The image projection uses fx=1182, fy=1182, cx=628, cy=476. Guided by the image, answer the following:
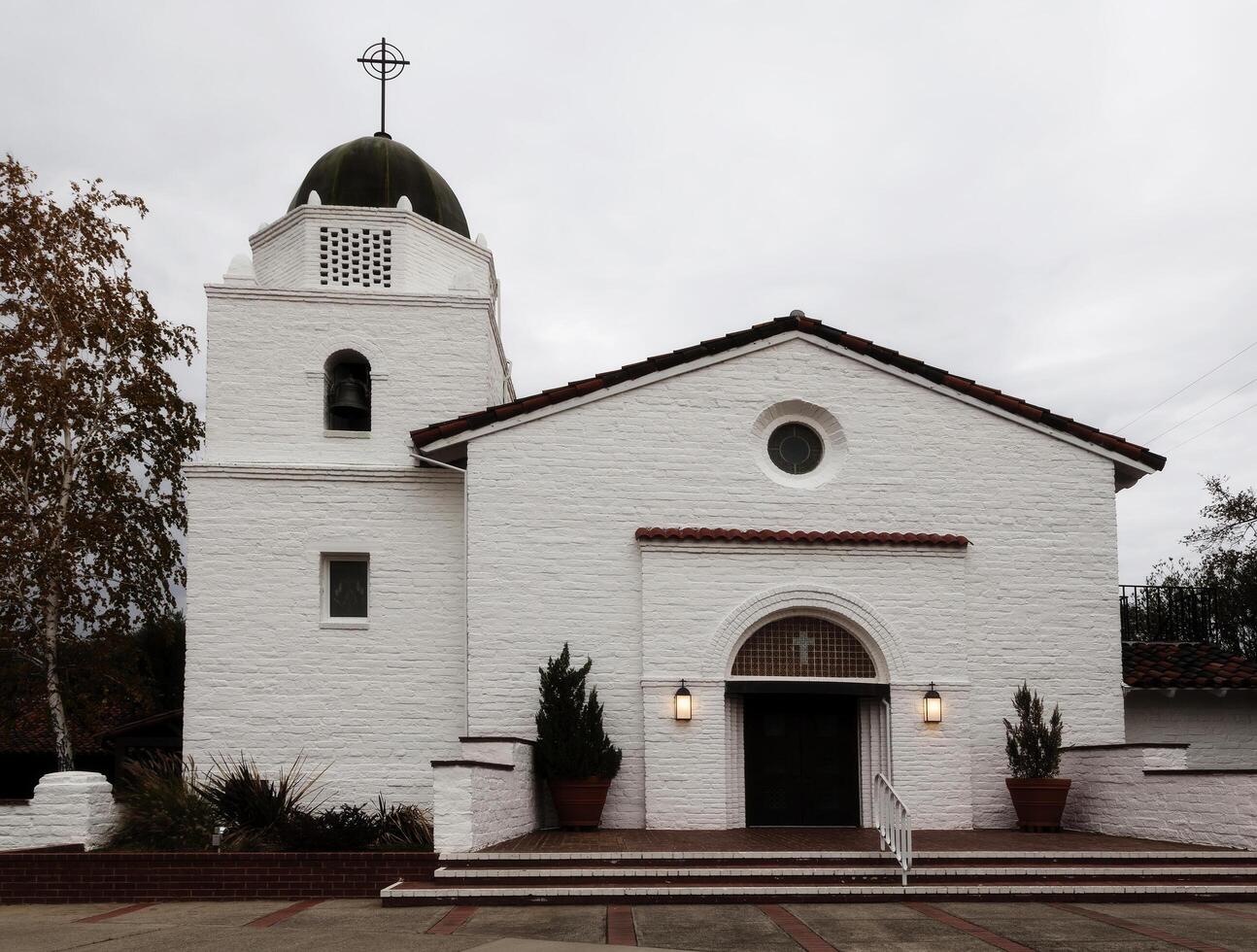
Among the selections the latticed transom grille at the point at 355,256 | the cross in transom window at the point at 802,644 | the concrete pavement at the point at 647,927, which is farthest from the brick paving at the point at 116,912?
the latticed transom grille at the point at 355,256

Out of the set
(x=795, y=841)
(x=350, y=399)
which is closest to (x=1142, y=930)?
(x=795, y=841)

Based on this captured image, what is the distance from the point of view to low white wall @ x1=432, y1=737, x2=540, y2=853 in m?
13.5

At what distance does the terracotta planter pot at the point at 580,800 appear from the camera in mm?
15922

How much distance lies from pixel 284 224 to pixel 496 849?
36.6ft

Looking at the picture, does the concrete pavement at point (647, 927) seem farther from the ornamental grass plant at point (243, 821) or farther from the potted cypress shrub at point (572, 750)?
the potted cypress shrub at point (572, 750)

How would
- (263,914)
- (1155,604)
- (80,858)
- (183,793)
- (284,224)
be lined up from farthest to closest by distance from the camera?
1. (1155,604)
2. (284,224)
3. (183,793)
4. (80,858)
5. (263,914)

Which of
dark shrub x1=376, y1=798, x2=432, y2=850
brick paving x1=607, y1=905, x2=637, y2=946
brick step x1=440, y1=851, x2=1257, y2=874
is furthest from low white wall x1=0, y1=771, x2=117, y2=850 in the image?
brick paving x1=607, y1=905, x2=637, y2=946

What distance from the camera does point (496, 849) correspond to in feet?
45.1

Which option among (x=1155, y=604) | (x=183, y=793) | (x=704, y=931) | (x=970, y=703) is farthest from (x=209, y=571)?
(x=1155, y=604)

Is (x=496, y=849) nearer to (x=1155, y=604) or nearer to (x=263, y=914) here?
(x=263, y=914)

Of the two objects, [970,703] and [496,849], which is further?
[970,703]

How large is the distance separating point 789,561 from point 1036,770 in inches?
176

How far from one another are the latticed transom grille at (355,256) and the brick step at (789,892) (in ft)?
33.6

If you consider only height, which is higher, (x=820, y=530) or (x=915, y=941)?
(x=820, y=530)
